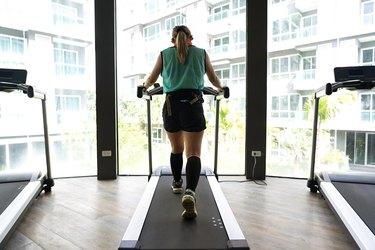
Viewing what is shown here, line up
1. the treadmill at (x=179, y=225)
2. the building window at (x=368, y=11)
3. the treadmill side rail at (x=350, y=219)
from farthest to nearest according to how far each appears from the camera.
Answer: the building window at (x=368, y=11)
the treadmill side rail at (x=350, y=219)
the treadmill at (x=179, y=225)

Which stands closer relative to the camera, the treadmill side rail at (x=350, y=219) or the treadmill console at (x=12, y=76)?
the treadmill side rail at (x=350, y=219)

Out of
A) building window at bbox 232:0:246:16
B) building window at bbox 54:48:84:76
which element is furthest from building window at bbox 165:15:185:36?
building window at bbox 54:48:84:76

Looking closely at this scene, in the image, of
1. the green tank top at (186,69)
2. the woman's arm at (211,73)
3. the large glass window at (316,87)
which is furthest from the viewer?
the large glass window at (316,87)

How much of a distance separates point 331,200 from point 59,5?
3921 mm

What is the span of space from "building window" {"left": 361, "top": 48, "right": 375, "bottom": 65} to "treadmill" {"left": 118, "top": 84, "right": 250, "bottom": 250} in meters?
2.08

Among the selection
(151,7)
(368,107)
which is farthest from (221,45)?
(368,107)

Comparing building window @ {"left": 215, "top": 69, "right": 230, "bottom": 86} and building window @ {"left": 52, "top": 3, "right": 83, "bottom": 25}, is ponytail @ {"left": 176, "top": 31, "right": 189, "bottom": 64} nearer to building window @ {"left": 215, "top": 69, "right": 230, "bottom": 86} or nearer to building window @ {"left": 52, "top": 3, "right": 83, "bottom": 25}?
building window @ {"left": 215, "top": 69, "right": 230, "bottom": 86}

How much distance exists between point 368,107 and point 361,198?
1.49 m

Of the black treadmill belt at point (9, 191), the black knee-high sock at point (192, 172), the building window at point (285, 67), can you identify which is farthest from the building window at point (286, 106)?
the black treadmill belt at point (9, 191)

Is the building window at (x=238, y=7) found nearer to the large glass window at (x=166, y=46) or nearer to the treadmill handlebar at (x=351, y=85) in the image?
the large glass window at (x=166, y=46)

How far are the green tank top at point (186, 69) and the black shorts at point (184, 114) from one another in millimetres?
89

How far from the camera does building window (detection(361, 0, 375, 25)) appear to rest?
3188mm

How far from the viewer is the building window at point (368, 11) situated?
3.19 m

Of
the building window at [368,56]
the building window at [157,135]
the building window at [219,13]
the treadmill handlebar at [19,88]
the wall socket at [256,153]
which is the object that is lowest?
the wall socket at [256,153]
